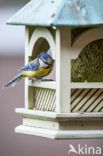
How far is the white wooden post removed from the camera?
4.39m

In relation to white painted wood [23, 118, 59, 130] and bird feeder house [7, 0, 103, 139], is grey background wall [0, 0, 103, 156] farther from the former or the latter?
bird feeder house [7, 0, 103, 139]

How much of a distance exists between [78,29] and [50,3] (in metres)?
0.24

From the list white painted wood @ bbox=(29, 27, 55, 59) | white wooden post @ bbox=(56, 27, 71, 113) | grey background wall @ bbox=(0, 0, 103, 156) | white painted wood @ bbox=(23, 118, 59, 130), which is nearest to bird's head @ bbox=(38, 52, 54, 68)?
white painted wood @ bbox=(29, 27, 55, 59)

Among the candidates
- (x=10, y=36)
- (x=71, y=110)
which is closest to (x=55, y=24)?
(x=71, y=110)

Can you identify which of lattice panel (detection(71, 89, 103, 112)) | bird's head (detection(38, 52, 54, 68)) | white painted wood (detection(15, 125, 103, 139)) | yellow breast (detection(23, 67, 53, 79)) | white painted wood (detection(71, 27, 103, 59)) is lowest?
white painted wood (detection(15, 125, 103, 139))

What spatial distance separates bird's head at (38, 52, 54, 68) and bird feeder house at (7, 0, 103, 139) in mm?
133

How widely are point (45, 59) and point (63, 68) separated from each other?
0.31 metres

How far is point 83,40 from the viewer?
173 inches

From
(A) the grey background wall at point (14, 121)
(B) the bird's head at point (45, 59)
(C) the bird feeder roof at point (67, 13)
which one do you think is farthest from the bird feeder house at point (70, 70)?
(A) the grey background wall at point (14, 121)

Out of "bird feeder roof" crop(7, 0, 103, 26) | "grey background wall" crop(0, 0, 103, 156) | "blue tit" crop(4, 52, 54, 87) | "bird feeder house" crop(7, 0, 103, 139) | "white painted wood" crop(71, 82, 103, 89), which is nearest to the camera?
"bird feeder roof" crop(7, 0, 103, 26)

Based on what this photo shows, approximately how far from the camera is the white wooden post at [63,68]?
4.39 metres

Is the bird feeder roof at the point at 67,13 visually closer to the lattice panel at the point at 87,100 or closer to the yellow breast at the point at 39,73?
the yellow breast at the point at 39,73

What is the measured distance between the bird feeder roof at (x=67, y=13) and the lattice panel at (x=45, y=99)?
19.3 inches

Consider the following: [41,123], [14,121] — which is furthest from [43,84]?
[14,121]
